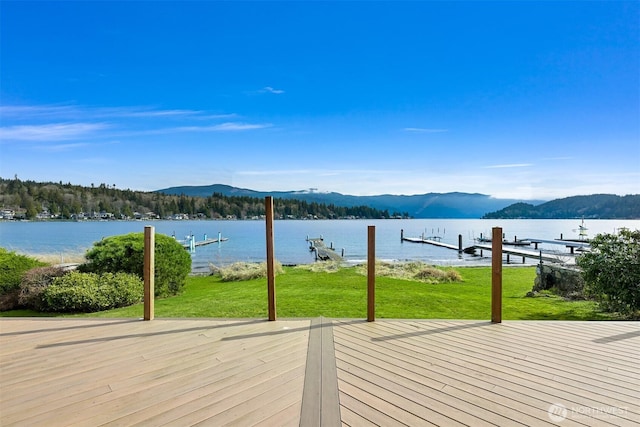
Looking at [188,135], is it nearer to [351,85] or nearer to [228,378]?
[351,85]

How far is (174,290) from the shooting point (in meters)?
8.34

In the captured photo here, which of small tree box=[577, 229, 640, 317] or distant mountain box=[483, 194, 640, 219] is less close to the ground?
distant mountain box=[483, 194, 640, 219]

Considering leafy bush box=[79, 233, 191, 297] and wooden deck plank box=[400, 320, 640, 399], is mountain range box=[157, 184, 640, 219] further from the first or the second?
wooden deck plank box=[400, 320, 640, 399]

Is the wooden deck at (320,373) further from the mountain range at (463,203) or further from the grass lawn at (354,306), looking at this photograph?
the mountain range at (463,203)

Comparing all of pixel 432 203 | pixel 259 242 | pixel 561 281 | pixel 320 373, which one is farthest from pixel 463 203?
pixel 320 373

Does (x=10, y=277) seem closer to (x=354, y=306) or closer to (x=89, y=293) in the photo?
(x=89, y=293)

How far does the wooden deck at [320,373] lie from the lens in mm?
2051

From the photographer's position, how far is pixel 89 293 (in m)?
6.18

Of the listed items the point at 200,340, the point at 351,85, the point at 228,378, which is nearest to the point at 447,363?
the point at 228,378

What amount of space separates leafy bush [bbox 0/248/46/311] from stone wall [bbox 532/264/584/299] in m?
10.8

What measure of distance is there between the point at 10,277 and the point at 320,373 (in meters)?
7.31

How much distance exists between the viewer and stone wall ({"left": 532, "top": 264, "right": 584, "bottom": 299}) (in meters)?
7.90

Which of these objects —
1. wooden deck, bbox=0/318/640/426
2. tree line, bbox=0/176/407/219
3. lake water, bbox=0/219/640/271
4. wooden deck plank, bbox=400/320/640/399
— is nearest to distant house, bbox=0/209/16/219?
tree line, bbox=0/176/407/219

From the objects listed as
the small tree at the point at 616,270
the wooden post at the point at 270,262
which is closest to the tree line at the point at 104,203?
the small tree at the point at 616,270
